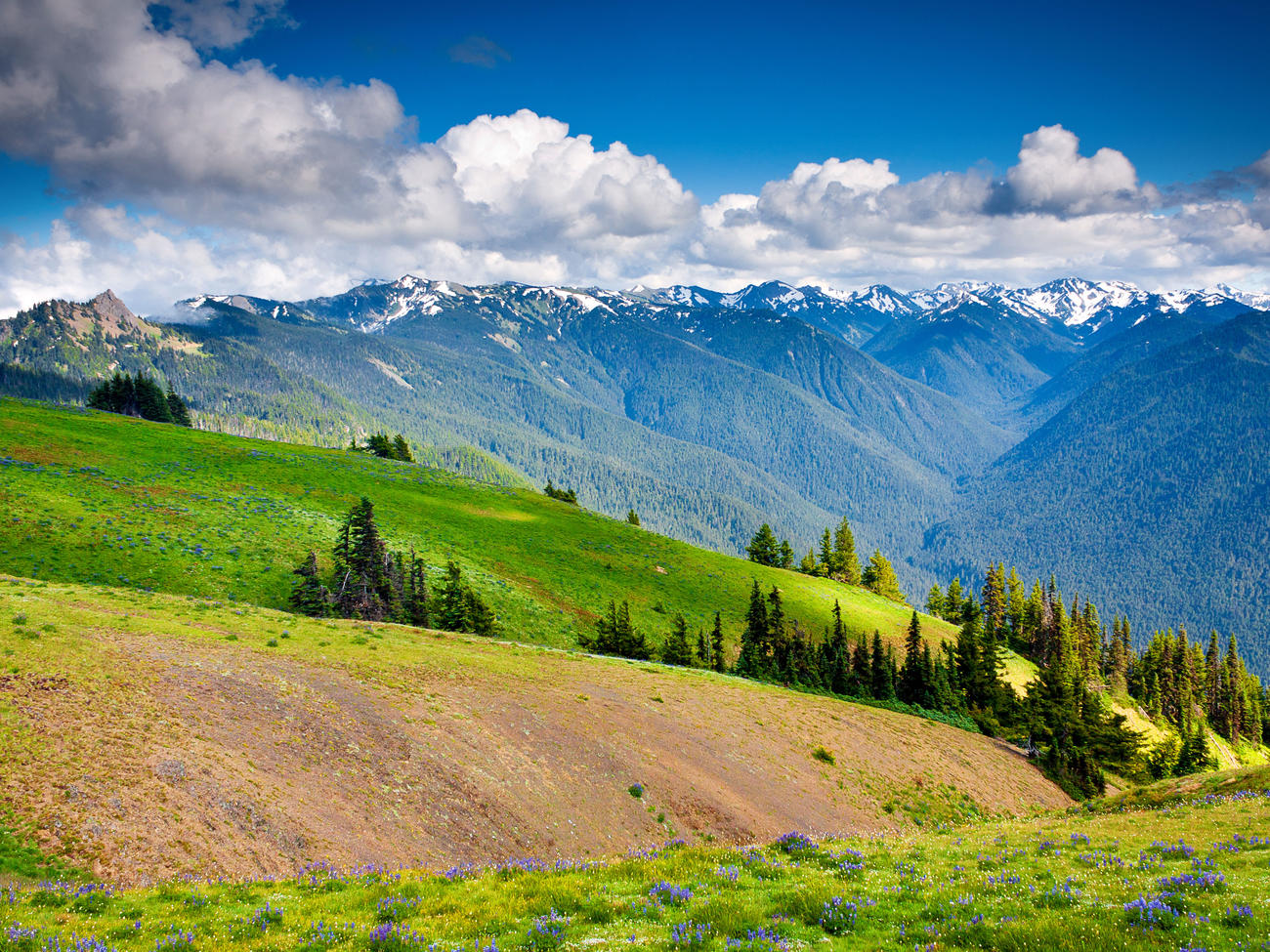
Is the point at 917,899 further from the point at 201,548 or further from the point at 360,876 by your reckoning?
the point at 201,548

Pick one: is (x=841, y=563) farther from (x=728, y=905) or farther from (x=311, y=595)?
(x=728, y=905)

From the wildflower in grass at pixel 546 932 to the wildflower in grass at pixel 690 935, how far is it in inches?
68.1

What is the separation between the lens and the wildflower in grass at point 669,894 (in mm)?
11117

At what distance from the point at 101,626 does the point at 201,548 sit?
3035 cm

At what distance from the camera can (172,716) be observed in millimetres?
20609

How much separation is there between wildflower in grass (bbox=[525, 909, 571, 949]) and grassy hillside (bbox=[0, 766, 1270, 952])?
3 centimetres

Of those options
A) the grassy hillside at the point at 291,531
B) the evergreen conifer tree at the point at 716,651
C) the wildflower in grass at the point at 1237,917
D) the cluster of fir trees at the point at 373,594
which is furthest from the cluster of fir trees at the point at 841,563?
the wildflower in grass at the point at 1237,917

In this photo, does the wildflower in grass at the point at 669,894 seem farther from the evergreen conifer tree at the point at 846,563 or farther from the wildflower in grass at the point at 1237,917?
the evergreen conifer tree at the point at 846,563

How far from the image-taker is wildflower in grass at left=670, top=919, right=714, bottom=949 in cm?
901

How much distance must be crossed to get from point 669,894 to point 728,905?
1460mm

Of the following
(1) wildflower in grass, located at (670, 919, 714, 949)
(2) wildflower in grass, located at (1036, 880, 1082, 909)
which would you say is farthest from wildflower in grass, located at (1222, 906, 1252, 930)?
(1) wildflower in grass, located at (670, 919, 714, 949)

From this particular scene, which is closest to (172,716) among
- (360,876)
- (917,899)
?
(360,876)

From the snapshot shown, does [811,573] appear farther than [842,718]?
Yes

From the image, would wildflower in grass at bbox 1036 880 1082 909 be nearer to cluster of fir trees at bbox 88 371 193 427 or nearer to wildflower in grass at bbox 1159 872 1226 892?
wildflower in grass at bbox 1159 872 1226 892
